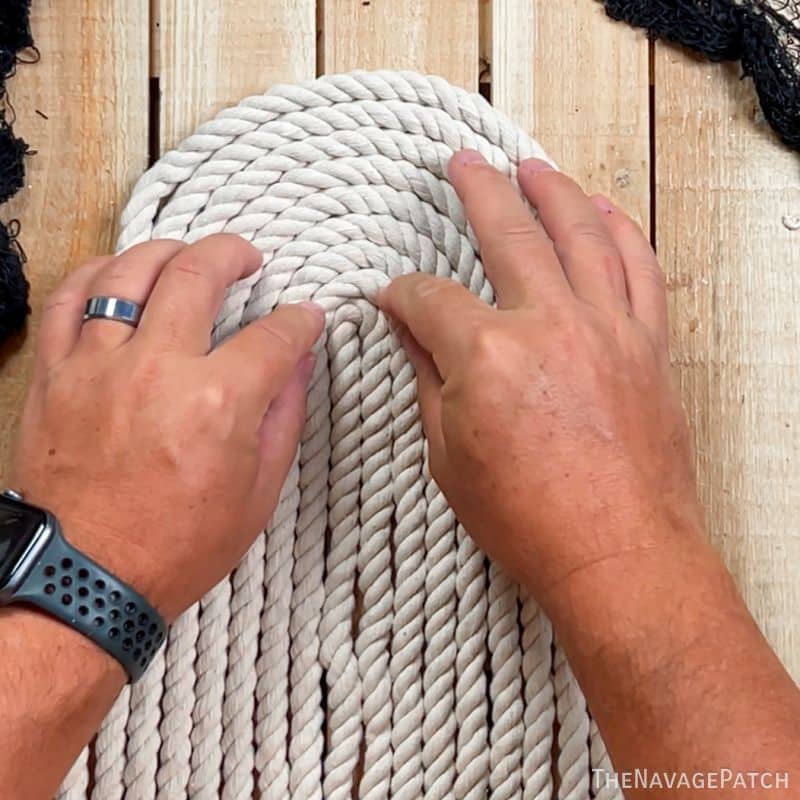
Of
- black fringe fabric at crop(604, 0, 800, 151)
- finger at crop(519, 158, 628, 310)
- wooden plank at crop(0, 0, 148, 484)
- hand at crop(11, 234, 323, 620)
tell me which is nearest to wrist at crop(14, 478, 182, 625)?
hand at crop(11, 234, 323, 620)

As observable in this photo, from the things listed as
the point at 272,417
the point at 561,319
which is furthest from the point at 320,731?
the point at 561,319

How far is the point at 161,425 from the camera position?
0.66 metres

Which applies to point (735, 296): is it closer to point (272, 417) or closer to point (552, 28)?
point (552, 28)

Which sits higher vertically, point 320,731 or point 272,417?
point 272,417

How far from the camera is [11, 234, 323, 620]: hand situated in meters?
0.65

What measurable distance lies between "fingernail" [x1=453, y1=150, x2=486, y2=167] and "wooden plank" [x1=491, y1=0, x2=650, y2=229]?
79 mm

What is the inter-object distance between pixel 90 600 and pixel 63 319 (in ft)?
0.64

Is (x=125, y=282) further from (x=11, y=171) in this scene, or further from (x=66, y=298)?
(x=11, y=171)

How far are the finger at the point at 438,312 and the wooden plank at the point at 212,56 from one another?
0.20 m

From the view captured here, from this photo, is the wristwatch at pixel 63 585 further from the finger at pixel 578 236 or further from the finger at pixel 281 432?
the finger at pixel 578 236

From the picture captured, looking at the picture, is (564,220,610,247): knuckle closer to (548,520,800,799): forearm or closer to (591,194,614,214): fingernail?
(591,194,614,214): fingernail

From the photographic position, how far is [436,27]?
812 mm

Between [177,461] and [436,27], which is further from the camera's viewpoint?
[436,27]

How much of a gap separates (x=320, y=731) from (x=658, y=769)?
10.0 inches
